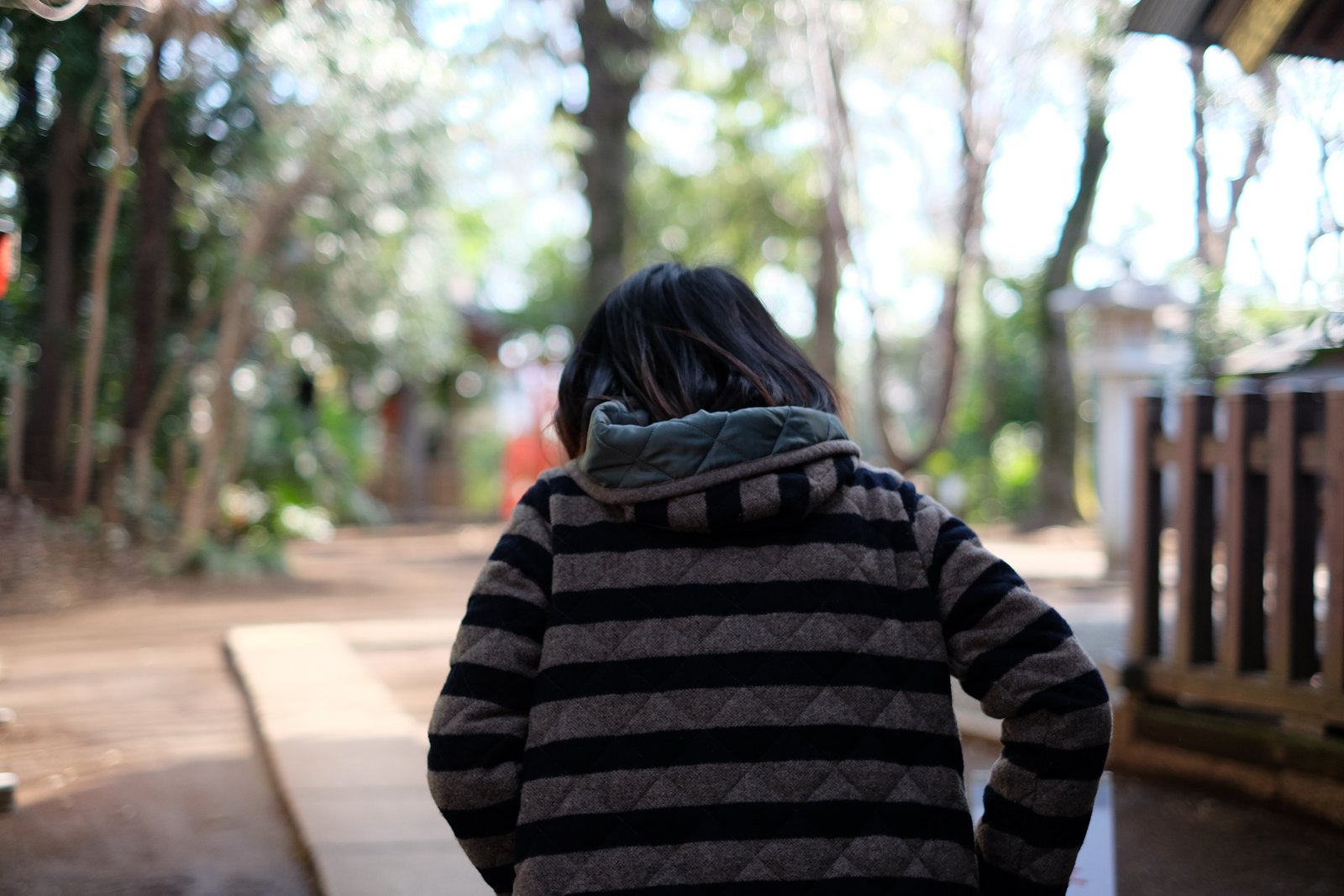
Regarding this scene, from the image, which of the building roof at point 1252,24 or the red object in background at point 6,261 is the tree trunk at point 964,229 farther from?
the red object in background at point 6,261

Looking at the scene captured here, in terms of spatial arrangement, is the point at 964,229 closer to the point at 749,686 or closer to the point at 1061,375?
the point at 1061,375

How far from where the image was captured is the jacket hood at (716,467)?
1.31 m

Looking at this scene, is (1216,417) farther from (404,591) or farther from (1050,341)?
(1050,341)

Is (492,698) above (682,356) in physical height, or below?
below

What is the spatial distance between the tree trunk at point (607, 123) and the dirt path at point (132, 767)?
579 cm

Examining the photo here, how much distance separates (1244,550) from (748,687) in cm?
291

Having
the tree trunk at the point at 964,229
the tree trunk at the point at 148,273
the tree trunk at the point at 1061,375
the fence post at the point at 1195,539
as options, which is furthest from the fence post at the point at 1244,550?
the tree trunk at the point at 1061,375

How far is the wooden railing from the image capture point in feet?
11.2

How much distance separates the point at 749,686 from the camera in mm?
1331

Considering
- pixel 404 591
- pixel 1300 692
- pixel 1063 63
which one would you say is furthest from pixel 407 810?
pixel 1063 63

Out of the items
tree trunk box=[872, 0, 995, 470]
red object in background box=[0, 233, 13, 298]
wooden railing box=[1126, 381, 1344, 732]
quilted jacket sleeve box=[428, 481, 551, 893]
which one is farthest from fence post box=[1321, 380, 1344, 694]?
tree trunk box=[872, 0, 995, 470]

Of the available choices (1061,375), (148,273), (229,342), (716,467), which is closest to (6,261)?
(148,273)

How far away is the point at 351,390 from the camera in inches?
650

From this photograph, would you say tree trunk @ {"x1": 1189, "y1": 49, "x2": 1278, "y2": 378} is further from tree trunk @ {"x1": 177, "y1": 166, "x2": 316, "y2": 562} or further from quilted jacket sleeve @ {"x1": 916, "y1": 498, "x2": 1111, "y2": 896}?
tree trunk @ {"x1": 177, "y1": 166, "x2": 316, "y2": 562}
